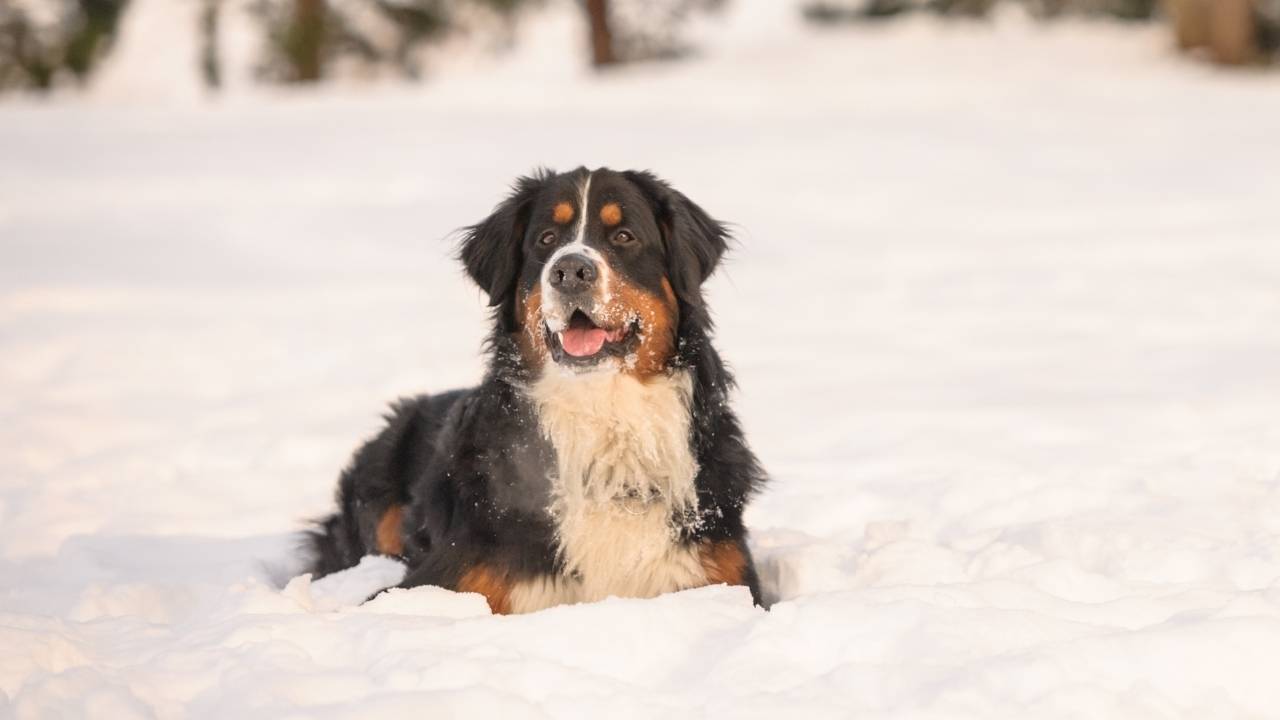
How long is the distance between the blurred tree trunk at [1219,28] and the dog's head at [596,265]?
22.1m

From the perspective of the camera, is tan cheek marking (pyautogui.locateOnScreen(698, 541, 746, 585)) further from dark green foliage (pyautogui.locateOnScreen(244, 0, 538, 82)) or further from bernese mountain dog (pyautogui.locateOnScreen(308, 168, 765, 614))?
dark green foliage (pyautogui.locateOnScreen(244, 0, 538, 82))

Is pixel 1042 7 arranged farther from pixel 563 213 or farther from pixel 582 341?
pixel 582 341

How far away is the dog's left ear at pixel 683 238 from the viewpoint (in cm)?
540

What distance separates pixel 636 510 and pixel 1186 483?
295 centimetres

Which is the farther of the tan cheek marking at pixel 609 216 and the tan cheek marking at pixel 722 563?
the tan cheek marking at pixel 609 216

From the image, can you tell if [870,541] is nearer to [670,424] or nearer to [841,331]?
[670,424]

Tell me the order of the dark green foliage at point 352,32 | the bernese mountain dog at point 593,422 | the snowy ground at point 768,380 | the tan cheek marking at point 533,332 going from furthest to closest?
1. the dark green foliage at point 352,32
2. the tan cheek marking at point 533,332
3. the bernese mountain dog at point 593,422
4. the snowy ground at point 768,380

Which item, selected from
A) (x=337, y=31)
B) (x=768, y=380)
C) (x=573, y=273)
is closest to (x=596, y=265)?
(x=573, y=273)

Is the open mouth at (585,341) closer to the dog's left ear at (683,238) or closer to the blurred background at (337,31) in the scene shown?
the dog's left ear at (683,238)

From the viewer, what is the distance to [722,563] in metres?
5.04

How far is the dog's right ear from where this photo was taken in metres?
5.52

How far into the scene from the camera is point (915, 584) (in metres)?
4.77

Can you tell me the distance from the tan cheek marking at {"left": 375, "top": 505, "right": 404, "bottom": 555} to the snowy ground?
1.58 feet

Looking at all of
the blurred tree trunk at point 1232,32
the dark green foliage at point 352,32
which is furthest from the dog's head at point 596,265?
the dark green foliage at point 352,32
